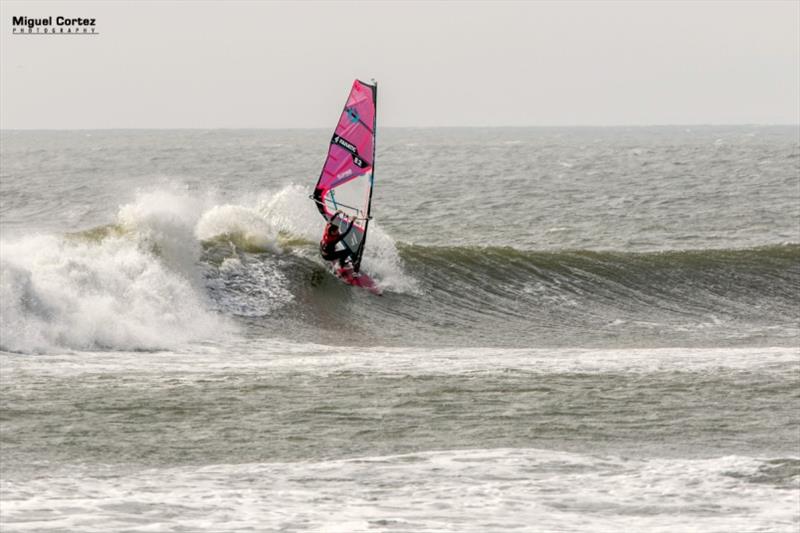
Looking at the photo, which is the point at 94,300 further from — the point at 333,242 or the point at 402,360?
the point at 333,242

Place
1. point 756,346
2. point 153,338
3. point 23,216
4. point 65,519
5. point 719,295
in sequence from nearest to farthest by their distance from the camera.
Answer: point 65,519 → point 153,338 → point 756,346 → point 719,295 → point 23,216

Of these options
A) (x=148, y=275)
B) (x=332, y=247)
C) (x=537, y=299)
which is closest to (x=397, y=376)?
(x=148, y=275)

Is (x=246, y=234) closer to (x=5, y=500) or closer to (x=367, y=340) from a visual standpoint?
(x=367, y=340)

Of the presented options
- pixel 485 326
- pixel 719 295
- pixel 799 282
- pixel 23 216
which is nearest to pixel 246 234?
pixel 485 326

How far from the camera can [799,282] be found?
2295 centimetres

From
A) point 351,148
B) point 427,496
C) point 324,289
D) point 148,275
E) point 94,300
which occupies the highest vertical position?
point 351,148

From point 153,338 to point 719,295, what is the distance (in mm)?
10500

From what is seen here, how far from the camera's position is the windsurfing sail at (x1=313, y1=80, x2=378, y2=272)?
19.2 meters

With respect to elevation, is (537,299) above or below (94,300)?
below

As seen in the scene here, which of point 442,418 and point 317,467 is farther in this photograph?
point 442,418

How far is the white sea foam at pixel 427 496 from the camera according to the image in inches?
334

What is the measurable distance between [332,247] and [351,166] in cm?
136

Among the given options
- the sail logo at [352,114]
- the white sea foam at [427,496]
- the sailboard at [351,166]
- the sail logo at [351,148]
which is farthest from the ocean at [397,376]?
the sail logo at [352,114]

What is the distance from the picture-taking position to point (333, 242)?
1994cm
